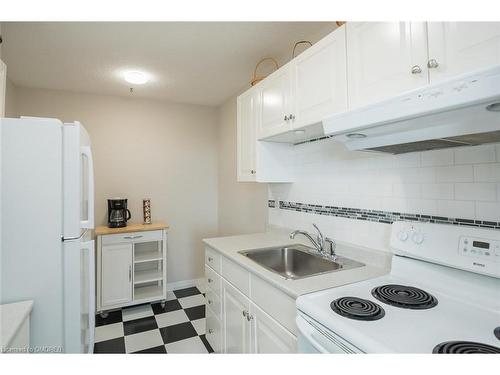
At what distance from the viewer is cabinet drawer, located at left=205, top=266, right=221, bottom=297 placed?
1.83m

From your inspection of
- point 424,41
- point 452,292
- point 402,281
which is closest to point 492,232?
point 452,292

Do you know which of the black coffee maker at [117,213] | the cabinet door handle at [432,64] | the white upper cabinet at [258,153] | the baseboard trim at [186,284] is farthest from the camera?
the baseboard trim at [186,284]

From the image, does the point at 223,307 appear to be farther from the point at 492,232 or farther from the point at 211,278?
the point at 492,232

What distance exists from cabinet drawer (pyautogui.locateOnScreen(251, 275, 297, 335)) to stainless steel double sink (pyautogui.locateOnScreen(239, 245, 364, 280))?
0.94 ft

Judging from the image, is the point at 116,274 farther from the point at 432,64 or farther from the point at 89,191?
the point at 432,64

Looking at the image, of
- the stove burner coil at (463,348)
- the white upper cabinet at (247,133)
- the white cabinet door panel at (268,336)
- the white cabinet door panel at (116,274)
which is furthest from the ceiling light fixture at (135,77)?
the stove burner coil at (463,348)

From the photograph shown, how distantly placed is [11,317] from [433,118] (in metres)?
1.86

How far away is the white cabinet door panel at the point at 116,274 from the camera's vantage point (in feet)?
8.48

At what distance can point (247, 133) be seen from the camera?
2.14 meters

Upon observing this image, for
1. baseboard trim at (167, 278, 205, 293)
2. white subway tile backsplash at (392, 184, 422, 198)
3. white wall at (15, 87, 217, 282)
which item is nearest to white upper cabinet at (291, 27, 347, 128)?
white subway tile backsplash at (392, 184, 422, 198)

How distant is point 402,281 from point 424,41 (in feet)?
3.25

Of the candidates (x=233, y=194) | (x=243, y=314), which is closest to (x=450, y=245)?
(x=243, y=314)

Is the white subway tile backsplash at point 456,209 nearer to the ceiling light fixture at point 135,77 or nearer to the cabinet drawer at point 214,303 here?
the cabinet drawer at point 214,303

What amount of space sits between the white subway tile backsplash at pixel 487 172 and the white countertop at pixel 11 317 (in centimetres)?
195
